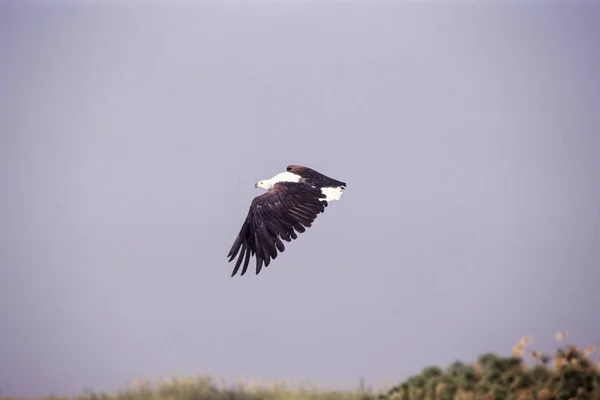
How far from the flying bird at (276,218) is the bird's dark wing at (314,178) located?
8.1 inches

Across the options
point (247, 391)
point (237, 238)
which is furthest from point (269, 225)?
point (247, 391)

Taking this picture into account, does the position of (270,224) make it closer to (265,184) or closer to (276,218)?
(276,218)

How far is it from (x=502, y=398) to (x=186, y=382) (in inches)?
224

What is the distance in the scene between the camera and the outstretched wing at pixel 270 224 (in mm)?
16781

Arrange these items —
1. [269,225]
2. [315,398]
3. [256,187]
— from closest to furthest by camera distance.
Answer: [315,398], [269,225], [256,187]

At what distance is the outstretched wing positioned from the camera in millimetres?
16781

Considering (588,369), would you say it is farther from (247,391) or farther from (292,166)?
(292,166)

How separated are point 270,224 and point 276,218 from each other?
167mm

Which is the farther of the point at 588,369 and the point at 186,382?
the point at 186,382

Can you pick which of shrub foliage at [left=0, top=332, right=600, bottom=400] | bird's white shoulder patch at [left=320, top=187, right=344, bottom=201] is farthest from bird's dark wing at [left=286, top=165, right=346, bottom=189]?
shrub foliage at [left=0, top=332, right=600, bottom=400]

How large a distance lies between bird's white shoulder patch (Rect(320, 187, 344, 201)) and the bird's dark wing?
11 centimetres

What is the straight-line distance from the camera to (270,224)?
55.7 feet

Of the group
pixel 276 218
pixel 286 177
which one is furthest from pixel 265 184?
pixel 276 218

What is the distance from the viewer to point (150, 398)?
51.4ft
